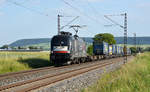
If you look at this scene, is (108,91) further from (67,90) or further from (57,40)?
(57,40)

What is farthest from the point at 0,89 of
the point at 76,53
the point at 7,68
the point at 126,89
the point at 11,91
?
the point at 76,53

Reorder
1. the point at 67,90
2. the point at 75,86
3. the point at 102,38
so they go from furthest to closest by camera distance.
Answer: the point at 102,38
the point at 75,86
the point at 67,90

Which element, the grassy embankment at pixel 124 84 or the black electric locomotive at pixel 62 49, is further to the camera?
the black electric locomotive at pixel 62 49

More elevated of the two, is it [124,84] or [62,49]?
[62,49]

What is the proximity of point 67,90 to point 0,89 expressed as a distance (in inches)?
124

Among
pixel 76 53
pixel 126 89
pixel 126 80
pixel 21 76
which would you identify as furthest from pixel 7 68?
pixel 126 89

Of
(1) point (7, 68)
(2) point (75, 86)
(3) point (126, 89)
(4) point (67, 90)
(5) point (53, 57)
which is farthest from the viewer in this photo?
(5) point (53, 57)

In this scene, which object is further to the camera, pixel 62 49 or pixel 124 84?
pixel 62 49

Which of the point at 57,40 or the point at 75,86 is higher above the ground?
the point at 57,40

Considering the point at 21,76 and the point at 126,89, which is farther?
the point at 21,76

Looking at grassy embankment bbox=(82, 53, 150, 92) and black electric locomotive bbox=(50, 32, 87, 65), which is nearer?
grassy embankment bbox=(82, 53, 150, 92)

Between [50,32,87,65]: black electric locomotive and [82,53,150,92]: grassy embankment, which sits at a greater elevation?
[50,32,87,65]: black electric locomotive

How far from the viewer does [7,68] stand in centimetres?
2264

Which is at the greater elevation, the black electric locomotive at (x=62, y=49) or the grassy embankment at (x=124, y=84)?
the black electric locomotive at (x=62, y=49)
